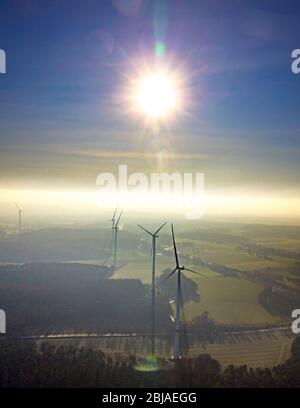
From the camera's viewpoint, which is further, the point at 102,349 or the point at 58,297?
the point at 58,297

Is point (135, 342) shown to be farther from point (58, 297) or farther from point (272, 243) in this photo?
point (272, 243)

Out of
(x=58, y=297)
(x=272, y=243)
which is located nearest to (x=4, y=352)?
(x=58, y=297)

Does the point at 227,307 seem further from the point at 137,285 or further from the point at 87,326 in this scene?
the point at 87,326

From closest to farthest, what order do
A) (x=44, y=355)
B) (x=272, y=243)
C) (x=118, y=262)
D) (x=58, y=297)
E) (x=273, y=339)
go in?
(x=44, y=355), (x=273, y=339), (x=58, y=297), (x=118, y=262), (x=272, y=243)

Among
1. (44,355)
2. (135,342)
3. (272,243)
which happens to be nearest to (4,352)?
(44,355)

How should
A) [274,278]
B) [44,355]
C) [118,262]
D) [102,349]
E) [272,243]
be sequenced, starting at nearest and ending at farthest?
[44,355], [102,349], [274,278], [118,262], [272,243]
